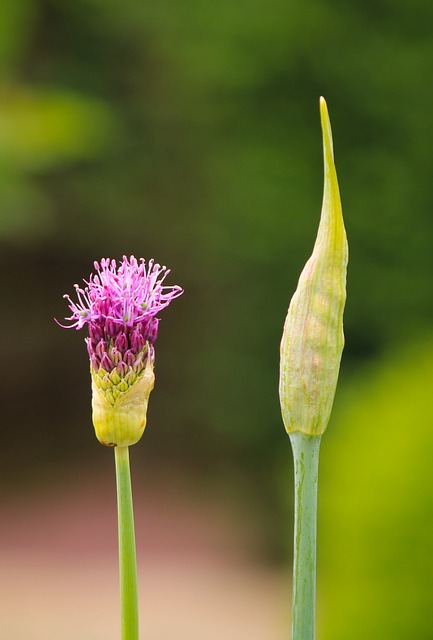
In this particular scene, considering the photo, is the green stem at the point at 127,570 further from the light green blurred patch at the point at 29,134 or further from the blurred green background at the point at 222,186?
the light green blurred patch at the point at 29,134

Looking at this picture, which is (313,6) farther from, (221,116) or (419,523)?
(419,523)

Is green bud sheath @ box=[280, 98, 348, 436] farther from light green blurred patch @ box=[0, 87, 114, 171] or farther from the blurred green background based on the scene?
light green blurred patch @ box=[0, 87, 114, 171]

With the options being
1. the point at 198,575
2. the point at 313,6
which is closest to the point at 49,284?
the point at 198,575

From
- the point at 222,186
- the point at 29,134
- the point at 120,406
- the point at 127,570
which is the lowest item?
the point at 127,570

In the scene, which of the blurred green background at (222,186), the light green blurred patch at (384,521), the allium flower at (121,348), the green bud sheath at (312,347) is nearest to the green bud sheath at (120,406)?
the allium flower at (121,348)

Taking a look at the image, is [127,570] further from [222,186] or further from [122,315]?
[222,186]

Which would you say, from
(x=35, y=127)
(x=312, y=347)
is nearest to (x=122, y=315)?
(x=312, y=347)
